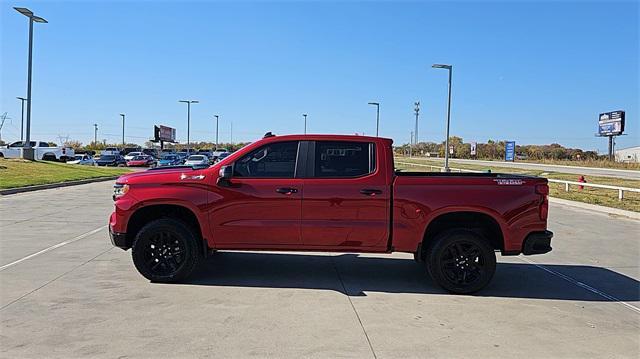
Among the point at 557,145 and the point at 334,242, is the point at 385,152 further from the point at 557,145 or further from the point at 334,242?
the point at 557,145

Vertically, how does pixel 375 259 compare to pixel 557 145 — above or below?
below

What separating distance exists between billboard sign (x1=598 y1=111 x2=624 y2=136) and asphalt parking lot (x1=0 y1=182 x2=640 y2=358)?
71002 millimetres

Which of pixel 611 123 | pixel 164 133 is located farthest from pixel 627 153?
pixel 164 133

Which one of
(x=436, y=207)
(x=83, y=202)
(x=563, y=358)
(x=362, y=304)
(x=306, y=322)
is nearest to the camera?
(x=563, y=358)

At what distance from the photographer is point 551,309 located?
615 cm

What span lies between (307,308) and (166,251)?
212 centimetres

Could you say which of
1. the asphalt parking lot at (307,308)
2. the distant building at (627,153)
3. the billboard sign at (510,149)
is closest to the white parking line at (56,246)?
the asphalt parking lot at (307,308)

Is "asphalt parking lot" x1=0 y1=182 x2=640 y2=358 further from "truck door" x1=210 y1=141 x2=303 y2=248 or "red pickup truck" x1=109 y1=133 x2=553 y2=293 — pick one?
"truck door" x1=210 y1=141 x2=303 y2=248

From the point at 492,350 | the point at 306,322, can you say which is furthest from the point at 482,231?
the point at 306,322

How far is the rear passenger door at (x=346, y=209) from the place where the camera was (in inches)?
260

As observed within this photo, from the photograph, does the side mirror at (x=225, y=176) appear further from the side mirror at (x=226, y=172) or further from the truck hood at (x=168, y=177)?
the truck hood at (x=168, y=177)

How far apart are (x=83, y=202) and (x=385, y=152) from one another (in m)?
13.2

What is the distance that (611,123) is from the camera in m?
73.4

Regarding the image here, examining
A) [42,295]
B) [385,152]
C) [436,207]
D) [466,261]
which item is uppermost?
[385,152]
